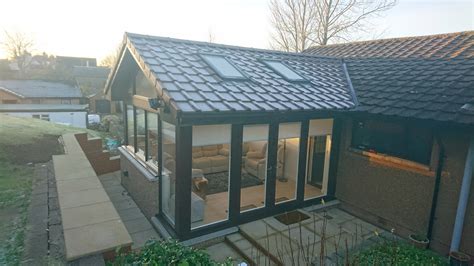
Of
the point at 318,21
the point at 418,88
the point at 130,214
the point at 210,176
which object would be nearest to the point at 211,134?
the point at 130,214

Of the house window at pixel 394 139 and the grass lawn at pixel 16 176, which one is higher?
the house window at pixel 394 139

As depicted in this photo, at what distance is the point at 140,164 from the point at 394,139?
7.38 metres

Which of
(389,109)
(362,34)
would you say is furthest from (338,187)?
(362,34)

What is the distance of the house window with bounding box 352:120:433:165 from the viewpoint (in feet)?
21.7

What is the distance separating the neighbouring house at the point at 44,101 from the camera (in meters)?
32.3

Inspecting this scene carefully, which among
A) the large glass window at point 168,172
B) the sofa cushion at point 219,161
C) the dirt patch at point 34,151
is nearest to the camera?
the large glass window at point 168,172

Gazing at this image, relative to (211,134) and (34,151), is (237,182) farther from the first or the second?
(34,151)

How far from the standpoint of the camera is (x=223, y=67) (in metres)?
7.61

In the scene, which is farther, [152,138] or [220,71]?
[152,138]

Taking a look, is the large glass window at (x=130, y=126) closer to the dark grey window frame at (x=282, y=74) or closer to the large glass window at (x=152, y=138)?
the large glass window at (x=152, y=138)

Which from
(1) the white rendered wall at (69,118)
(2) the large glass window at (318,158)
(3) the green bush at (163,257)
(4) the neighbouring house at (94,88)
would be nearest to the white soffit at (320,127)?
(2) the large glass window at (318,158)

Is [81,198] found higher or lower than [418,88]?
lower

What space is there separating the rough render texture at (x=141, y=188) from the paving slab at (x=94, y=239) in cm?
289

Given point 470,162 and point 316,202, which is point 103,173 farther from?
point 470,162
